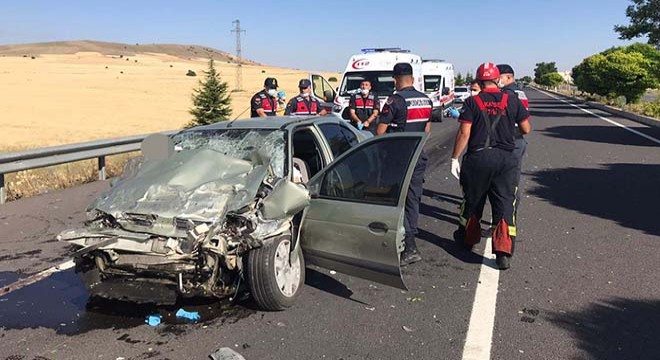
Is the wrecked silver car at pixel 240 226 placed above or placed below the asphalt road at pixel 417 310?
above

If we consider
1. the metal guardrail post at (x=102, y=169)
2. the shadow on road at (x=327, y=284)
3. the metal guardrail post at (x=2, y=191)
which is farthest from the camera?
the metal guardrail post at (x=102, y=169)

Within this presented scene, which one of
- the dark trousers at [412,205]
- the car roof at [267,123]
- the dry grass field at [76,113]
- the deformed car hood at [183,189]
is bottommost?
the dry grass field at [76,113]

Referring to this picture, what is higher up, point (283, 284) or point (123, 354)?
point (283, 284)

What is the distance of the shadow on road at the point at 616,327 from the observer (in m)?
3.47

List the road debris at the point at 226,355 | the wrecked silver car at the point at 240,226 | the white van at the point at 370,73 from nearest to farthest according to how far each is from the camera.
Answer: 1. the road debris at the point at 226,355
2. the wrecked silver car at the point at 240,226
3. the white van at the point at 370,73

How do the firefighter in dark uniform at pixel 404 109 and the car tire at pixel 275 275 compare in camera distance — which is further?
the firefighter in dark uniform at pixel 404 109

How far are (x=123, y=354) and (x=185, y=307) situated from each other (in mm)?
765

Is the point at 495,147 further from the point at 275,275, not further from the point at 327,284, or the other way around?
the point at 275,275

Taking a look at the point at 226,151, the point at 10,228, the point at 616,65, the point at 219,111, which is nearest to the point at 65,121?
the point at 219,111

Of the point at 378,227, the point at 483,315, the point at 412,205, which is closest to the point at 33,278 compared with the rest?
the point at 378,227

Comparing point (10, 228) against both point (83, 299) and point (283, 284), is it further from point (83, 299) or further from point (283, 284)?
point (283, 284)

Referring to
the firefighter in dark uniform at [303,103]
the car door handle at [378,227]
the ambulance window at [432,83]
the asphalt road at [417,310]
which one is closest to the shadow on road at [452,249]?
the asphalt road at [417,310]

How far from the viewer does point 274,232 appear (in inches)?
154

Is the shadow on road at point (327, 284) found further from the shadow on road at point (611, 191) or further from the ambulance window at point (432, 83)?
the ambulance window at point (432, 83)
